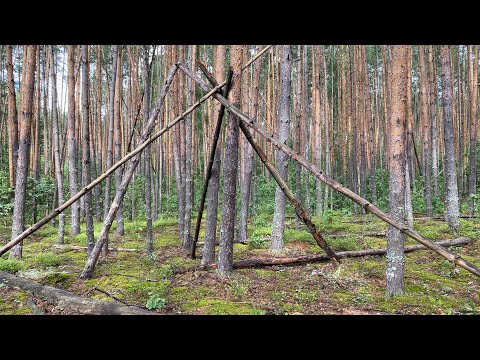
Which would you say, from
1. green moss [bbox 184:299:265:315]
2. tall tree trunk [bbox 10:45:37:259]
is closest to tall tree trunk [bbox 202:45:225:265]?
green moss [bbox 184:299:265:315]

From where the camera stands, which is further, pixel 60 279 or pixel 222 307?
pixel 60 279

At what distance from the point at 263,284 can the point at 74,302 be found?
2.67 metres

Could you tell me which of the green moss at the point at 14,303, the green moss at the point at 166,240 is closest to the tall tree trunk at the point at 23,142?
the green moss at the point at 14,303

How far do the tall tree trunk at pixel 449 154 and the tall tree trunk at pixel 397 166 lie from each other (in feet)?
17.8

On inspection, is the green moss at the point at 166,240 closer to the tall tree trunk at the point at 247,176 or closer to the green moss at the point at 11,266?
the tall tree trunk at the point at 247,176

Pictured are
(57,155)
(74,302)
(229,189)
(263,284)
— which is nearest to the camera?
(74,302)

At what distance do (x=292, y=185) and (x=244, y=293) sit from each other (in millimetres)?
13977

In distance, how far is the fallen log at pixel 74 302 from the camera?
3238 mm

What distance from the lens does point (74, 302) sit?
3.59m

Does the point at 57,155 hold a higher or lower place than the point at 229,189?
higher

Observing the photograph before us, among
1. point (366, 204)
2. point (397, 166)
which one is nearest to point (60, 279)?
point (366, 204)

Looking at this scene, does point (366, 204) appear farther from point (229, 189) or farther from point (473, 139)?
point (473, 139)
